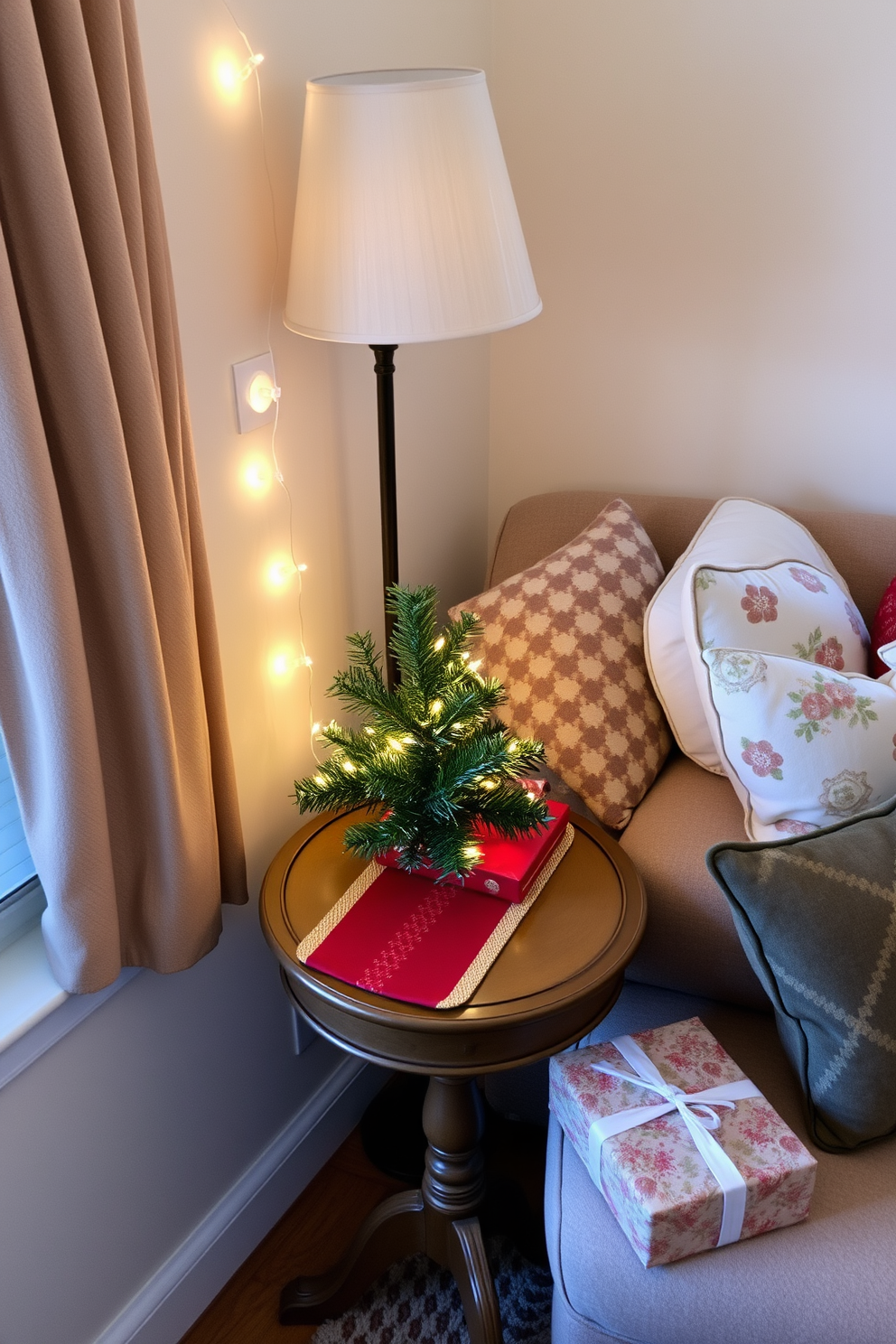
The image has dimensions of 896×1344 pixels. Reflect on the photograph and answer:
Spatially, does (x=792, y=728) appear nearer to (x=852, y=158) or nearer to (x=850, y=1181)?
(x=850, y=1181)

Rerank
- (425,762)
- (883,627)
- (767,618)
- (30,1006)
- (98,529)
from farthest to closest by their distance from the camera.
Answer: (883,627) < (767,618) < (425,762) < (30,1006) < (98,529)

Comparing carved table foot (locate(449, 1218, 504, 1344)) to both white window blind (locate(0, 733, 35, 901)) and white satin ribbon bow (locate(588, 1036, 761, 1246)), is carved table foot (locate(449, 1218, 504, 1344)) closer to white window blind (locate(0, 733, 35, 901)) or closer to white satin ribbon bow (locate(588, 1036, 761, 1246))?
white satin ribbon bow (locate(588, 1036, 761, 1246))

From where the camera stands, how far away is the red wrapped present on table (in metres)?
1.25

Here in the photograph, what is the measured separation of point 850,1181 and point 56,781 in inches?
37.8

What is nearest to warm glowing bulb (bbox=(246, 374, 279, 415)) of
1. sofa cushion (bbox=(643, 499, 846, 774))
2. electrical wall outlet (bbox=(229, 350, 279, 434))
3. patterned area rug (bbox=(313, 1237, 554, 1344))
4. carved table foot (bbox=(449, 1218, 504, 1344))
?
electrical wall outlet (bbox=(229, 350, 279, 434))

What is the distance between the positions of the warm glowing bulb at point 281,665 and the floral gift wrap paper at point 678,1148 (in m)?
0.64

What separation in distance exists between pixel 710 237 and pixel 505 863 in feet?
3.93

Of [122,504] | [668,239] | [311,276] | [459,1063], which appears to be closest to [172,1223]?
[459,1063]

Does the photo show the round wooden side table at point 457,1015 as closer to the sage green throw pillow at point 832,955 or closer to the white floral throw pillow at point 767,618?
the sage green throw pillow at point 832,955

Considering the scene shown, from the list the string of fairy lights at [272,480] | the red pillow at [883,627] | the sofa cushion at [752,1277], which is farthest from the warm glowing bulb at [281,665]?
the red pillow at [883,627]

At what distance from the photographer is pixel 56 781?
104 cm

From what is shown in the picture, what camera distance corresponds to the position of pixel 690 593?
4.85 feet

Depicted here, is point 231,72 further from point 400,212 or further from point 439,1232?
point 439,1232

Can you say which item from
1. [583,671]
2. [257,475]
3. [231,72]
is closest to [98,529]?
[257,475]
